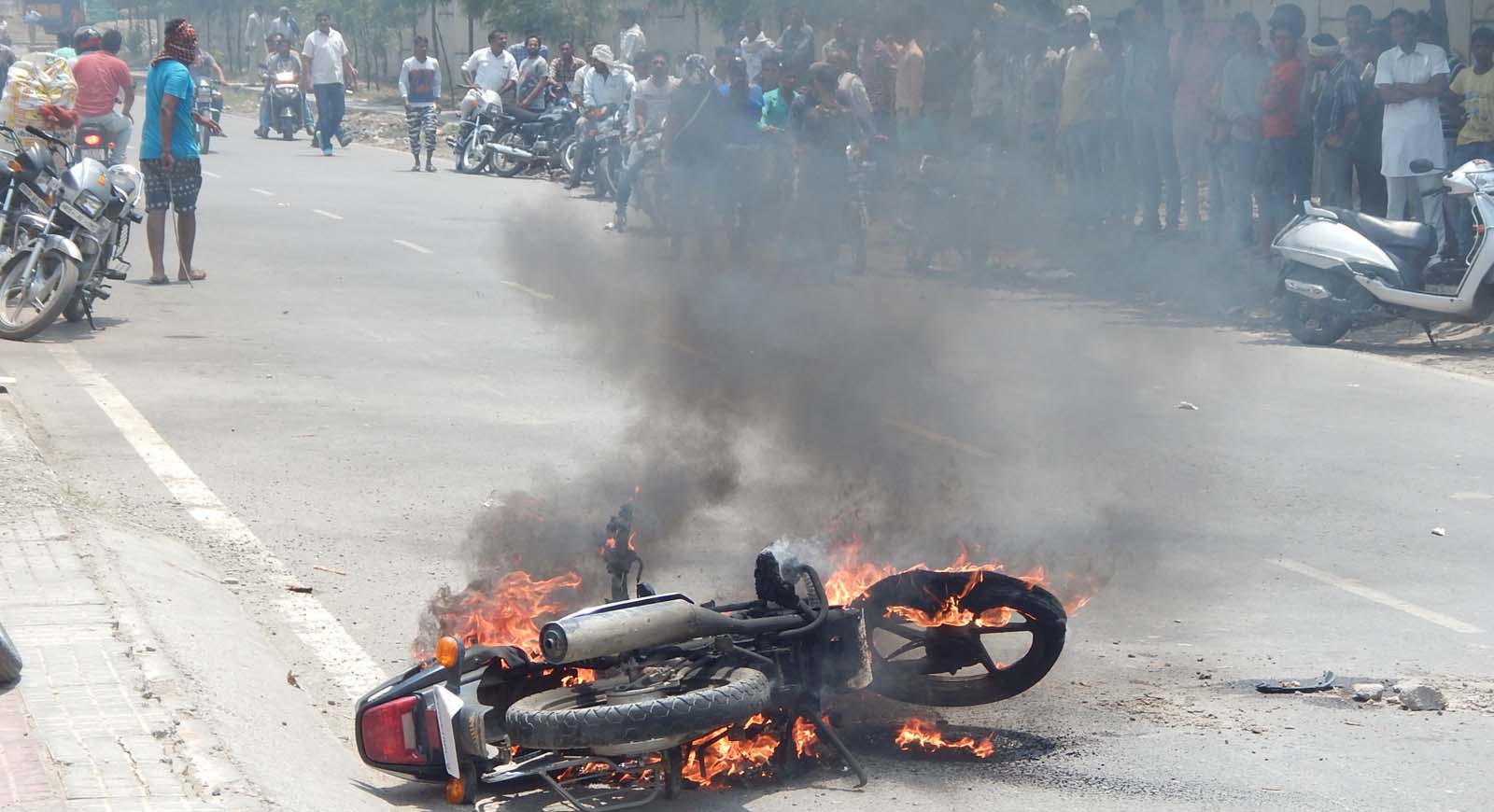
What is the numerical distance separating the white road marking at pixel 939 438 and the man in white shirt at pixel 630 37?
51.0 feet

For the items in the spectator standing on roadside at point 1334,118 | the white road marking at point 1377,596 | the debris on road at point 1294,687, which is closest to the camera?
the debris on road at point 1294,687

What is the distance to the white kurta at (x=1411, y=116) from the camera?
12930 millimetres

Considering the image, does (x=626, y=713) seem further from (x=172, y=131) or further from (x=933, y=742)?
(x=172, y=131)

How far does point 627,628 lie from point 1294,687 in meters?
2.26

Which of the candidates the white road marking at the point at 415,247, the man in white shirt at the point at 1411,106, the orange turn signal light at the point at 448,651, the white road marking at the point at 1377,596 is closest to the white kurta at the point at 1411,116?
the man in white shirt at the point at 1411,106

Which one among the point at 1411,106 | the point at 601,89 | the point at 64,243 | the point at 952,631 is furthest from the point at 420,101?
the point at 952,631

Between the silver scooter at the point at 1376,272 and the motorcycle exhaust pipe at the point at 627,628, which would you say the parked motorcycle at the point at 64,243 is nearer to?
the motorcycle exhaust pipe at the point at 627,628

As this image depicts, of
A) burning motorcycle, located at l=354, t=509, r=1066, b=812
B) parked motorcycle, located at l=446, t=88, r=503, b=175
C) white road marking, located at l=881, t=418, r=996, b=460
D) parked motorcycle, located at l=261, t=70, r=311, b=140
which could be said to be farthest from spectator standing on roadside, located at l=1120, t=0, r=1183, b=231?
parked motorcycle, located at l=261, t=70, r=311, b=140

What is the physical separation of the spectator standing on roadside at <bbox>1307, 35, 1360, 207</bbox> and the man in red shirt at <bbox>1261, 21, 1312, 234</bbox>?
0.45 ft

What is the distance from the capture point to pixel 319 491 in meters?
7.43

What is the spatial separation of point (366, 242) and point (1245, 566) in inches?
474

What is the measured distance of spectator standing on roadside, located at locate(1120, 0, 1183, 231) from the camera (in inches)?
488

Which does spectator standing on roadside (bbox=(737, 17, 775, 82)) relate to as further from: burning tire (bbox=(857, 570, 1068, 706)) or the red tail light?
the red tail light

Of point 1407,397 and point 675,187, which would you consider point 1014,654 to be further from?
point 1407,397
